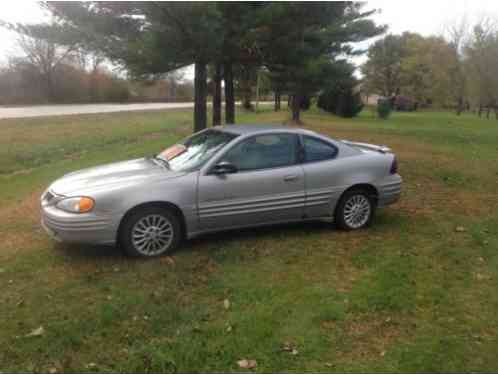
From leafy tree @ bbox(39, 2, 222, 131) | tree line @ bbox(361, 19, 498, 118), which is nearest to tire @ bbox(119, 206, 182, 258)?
leafy tree @ bbox(39, 2, 222, 131)

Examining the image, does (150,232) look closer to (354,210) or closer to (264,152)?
(264,152)

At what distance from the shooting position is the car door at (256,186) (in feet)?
17.1

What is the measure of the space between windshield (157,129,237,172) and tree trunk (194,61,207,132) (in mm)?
6035

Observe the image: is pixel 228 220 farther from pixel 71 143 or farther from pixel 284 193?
pixel 71 143

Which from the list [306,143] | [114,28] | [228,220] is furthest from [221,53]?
[228,220]

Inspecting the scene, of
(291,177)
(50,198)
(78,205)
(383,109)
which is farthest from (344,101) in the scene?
(78,205)

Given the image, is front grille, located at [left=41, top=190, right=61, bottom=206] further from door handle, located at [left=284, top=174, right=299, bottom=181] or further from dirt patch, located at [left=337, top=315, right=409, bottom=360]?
dirt patch, located at [left=337, top=315, right=409, bottom=360]

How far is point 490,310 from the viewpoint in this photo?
161 inches

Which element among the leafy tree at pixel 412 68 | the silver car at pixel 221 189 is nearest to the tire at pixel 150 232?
the silver car at pixel 221 189

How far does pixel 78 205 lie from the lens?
15.6ft

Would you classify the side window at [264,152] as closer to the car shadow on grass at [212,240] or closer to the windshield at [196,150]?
the windshield at [196,150]

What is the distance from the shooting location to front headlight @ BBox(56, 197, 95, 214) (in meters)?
4.73

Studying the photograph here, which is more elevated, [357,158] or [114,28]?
[114,28]

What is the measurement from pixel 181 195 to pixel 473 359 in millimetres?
3161
